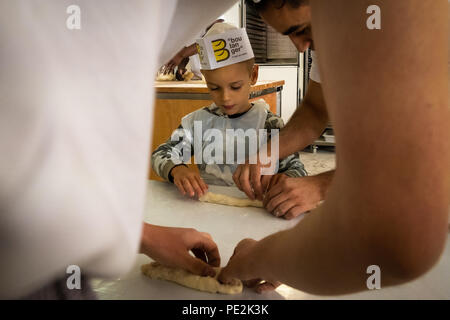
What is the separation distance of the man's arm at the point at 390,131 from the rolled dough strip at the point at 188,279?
310 mm

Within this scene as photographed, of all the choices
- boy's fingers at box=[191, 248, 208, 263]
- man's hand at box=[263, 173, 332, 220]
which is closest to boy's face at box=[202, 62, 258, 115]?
man's hand at box=[263, 173, 332, 220]

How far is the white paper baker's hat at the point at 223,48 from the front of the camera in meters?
1.33

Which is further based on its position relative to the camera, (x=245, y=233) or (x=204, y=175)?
(x=204, y=175)

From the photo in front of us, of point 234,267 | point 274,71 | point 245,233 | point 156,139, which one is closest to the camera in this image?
point 234,267

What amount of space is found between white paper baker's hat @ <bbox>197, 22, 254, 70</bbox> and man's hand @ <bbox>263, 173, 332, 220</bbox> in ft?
2.06

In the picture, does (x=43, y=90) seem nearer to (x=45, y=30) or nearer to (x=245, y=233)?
(x=45, y=30)

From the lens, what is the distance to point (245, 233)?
716 millimetres

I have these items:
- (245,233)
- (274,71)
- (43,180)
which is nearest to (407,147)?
(43,180)

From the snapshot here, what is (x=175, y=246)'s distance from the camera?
1.92 ft

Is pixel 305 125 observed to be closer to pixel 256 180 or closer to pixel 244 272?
pixel 256 180

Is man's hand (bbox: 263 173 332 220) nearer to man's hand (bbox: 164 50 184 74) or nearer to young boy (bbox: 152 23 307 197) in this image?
young boy (bbox: 152 23 307 197)

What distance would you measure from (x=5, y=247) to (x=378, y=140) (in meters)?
0.22

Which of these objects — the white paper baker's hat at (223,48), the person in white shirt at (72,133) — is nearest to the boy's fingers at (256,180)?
the white paper baker's hat at (223,48)

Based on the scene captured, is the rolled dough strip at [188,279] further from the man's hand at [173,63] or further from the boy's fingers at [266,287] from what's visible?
the man's hand at [173,63]
